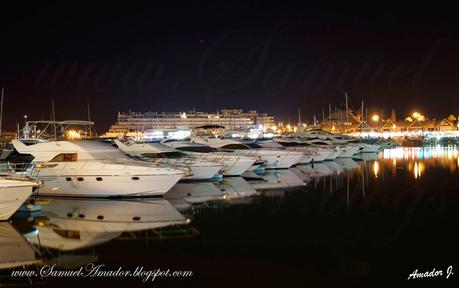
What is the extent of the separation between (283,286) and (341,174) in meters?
23.8

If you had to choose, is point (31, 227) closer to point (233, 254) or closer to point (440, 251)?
point (233, 254)

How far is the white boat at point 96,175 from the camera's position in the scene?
19938 mm

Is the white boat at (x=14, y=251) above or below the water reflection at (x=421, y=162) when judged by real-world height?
above

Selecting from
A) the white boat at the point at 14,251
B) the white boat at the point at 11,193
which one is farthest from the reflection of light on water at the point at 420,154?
the white boat at the point at 14,251

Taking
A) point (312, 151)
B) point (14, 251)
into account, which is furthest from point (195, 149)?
point (14, 251)

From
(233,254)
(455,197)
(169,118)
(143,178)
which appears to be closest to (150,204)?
(143,178)

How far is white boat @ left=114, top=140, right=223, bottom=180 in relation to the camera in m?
26.6

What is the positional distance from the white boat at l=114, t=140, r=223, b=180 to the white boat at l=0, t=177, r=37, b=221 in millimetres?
10577

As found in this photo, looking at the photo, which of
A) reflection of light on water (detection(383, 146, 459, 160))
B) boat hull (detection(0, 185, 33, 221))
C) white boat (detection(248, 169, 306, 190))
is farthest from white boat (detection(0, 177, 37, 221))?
reflection of light on water (detection(383, 146, 459, 160))

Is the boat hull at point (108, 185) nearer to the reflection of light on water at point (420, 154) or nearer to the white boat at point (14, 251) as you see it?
the white boat at point (14, 251)

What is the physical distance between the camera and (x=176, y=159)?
26.8 metres

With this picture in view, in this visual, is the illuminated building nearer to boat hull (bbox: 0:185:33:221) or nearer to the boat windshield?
the boat windshield

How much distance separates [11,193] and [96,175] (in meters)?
5.07

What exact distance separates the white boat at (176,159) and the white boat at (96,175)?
17.0 feet
